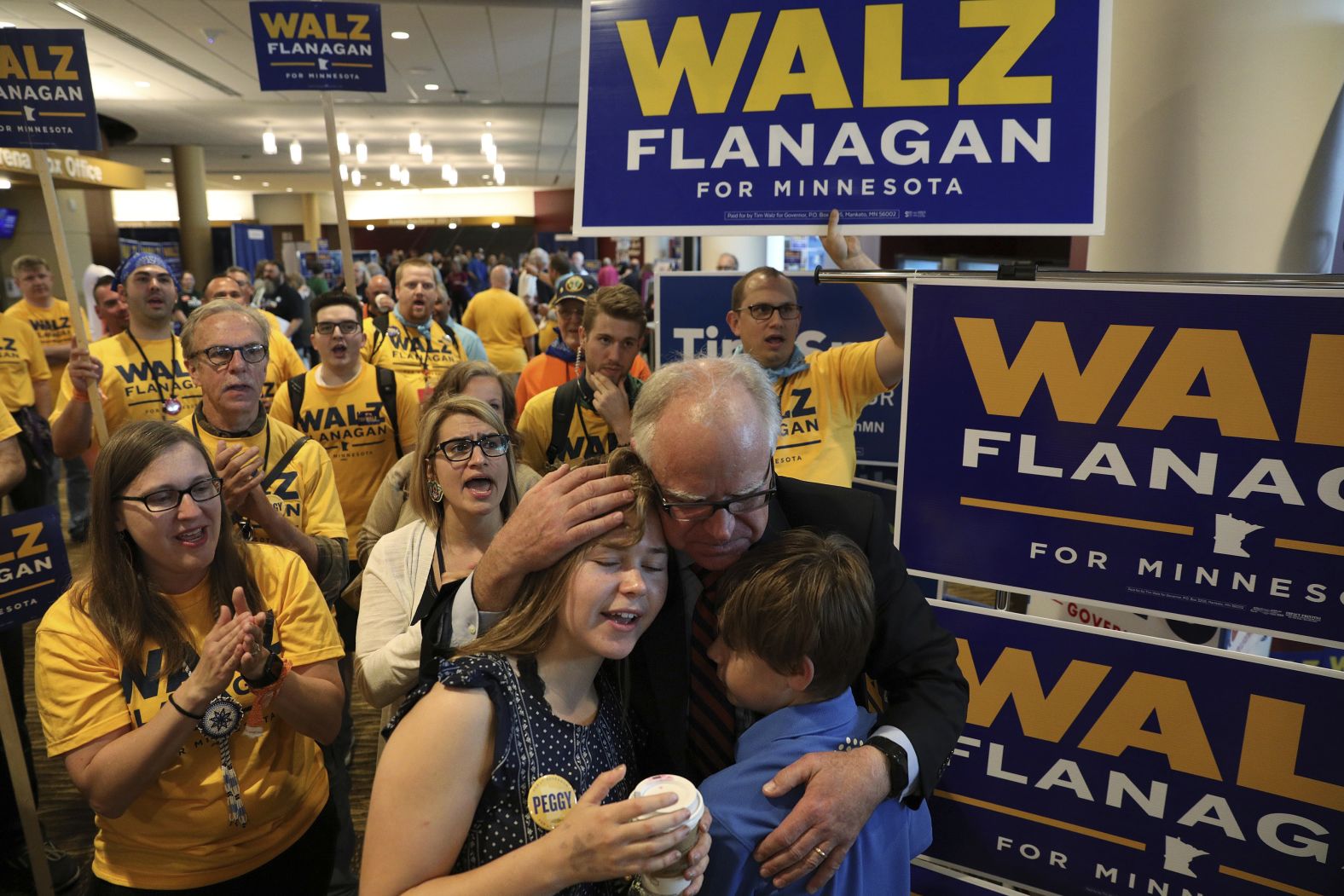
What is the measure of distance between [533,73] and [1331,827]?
35.3ft

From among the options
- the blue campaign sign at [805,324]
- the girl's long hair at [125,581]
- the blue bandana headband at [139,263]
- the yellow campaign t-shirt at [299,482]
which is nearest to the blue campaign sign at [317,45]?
the blue bandana headband at [139,263]

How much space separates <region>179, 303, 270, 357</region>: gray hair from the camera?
274 cm

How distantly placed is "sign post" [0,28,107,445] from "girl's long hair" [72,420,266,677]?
2.33 m

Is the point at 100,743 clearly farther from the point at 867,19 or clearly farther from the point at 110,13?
the point at 110,13

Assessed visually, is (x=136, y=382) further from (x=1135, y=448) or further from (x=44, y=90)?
(x=1135, y=448)

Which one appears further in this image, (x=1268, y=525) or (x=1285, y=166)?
(x=1285, y=166)

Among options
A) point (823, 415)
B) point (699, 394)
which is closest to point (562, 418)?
point (823, 415)

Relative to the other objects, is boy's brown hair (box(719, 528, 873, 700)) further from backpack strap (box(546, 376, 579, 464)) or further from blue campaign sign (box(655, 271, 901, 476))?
blue campaign sign (box(655, 271, 901, 476))

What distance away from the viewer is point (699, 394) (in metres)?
1.39

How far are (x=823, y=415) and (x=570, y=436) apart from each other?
98 cm

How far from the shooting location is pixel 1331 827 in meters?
1.58

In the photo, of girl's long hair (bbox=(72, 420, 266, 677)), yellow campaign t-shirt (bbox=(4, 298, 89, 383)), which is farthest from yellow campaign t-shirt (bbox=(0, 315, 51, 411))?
girl's long hair (bbox=(72, 420, 266, 677))

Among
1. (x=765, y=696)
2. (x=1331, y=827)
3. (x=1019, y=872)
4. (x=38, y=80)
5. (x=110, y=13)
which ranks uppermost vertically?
(x=110, y=13)

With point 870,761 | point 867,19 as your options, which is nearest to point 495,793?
point 870,761
